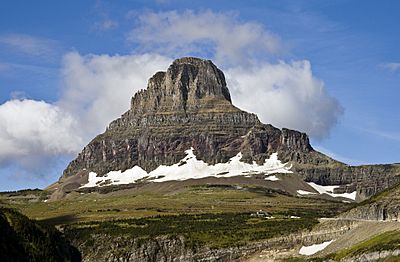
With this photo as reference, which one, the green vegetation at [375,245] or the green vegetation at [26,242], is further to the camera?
the green vegetation at [375,245]

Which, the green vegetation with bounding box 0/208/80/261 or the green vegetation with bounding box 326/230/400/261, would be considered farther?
the green vegetation with bounding box 326/230/400/261

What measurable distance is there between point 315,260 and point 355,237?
47.5 feet

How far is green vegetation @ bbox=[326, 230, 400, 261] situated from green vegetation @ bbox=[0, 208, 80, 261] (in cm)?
6816

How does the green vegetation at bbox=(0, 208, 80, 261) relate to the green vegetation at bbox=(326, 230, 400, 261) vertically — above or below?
above

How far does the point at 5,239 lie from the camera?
396ft

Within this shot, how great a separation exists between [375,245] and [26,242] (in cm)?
8275

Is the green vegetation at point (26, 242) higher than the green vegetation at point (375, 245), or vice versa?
the green vegetation at point (26, 242)

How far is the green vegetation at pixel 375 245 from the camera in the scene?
169250 mm

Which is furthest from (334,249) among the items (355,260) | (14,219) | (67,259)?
(14,219)

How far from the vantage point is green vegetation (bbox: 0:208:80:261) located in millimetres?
118775

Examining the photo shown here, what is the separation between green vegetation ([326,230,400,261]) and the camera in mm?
169250

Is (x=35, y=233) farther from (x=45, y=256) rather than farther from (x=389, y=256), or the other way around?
(x=389, y=256)

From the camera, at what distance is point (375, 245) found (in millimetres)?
175000

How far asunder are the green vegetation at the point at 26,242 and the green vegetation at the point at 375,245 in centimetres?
6816
